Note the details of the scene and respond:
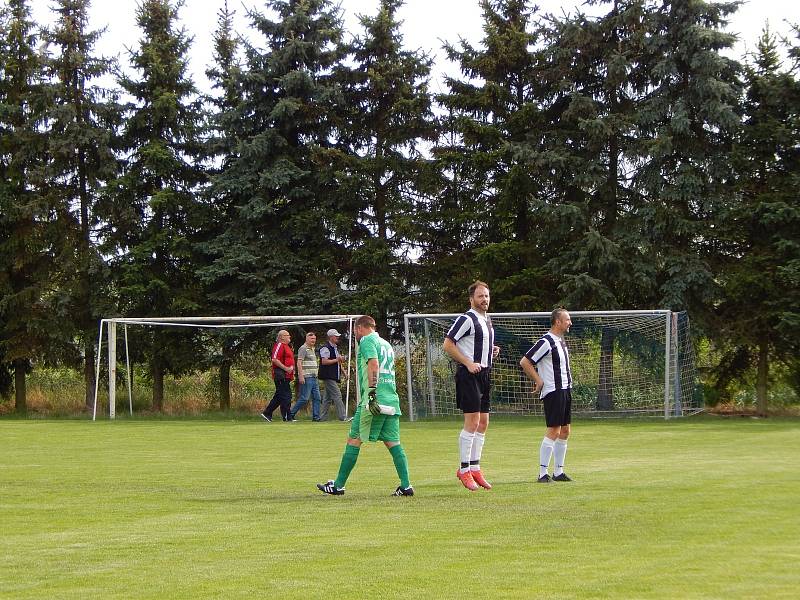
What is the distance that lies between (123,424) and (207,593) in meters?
19.1

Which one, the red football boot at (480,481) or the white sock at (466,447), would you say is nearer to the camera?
the red football boot at (480,481)

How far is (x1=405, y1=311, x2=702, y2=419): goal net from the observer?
81.7ft

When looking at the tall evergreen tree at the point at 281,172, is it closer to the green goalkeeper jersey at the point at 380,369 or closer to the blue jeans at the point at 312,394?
the blue jeans at the point at 312,394

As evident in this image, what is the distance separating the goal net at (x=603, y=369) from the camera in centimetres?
2489

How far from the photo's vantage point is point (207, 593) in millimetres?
5953

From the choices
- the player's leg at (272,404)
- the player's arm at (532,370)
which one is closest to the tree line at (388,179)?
the player's leg at (272,404)

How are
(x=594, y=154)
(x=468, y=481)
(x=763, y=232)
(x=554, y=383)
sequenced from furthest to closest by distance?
(x=594, y=154), (x=763, y=232), (x=554, y=383), (x=468, y=481)

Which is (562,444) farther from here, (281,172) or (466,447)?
(281,172)

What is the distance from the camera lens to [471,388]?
432 inches

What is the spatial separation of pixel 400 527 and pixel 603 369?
1779 cm

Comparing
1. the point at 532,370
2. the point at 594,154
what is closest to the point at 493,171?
A: the point at 594,154

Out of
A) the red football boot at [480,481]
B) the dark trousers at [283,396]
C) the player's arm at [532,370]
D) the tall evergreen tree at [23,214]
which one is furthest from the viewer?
the tall evergreen tree at [23,214]

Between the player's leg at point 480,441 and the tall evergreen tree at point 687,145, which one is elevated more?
the tall evergreen tree at point 687,145

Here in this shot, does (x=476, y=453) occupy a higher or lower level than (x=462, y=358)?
lower
